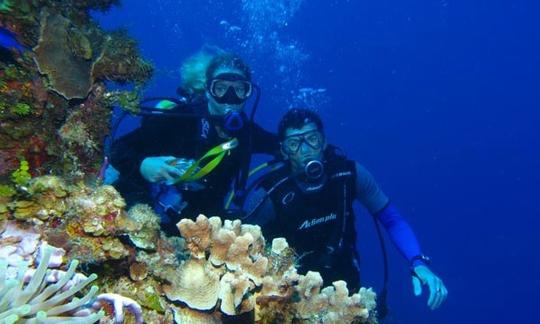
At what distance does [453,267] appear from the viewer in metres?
57.0

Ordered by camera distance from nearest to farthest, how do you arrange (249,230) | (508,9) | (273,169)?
(249,230) → (273,169) → (508,9)

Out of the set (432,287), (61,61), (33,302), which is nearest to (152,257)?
(33,302)

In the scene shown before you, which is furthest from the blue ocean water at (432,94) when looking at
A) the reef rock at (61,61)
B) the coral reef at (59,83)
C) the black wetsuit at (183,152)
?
the reef rock at (61,61)

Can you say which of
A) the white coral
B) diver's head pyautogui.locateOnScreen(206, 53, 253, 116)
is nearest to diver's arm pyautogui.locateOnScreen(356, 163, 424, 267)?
diver's head pyautogui.locateOnScreen(206, 53, 253, 116)

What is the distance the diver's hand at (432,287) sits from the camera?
4543mm

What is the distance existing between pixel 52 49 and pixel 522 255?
249ft

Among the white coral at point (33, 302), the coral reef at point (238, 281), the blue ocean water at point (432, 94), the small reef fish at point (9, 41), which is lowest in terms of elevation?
the white coral at point (33, 302)

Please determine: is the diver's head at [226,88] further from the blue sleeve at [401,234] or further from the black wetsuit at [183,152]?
the blue sleeve at [401,234]

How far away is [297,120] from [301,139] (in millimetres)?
287

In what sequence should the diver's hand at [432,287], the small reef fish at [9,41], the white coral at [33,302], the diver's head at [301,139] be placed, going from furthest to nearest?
the diver's head at [301,139] → the diver's hand at [432,287] → the small reef fish at [9,41] → the white coral at [33,302]

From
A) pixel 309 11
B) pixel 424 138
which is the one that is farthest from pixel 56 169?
pixel 424 138

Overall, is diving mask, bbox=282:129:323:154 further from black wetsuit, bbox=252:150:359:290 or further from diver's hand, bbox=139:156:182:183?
diver's hand, bbox=139:156:182:183

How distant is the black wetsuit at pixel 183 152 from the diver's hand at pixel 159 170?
1.75 ft

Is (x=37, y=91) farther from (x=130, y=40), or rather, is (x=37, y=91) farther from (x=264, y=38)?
(x=264, y=38)
